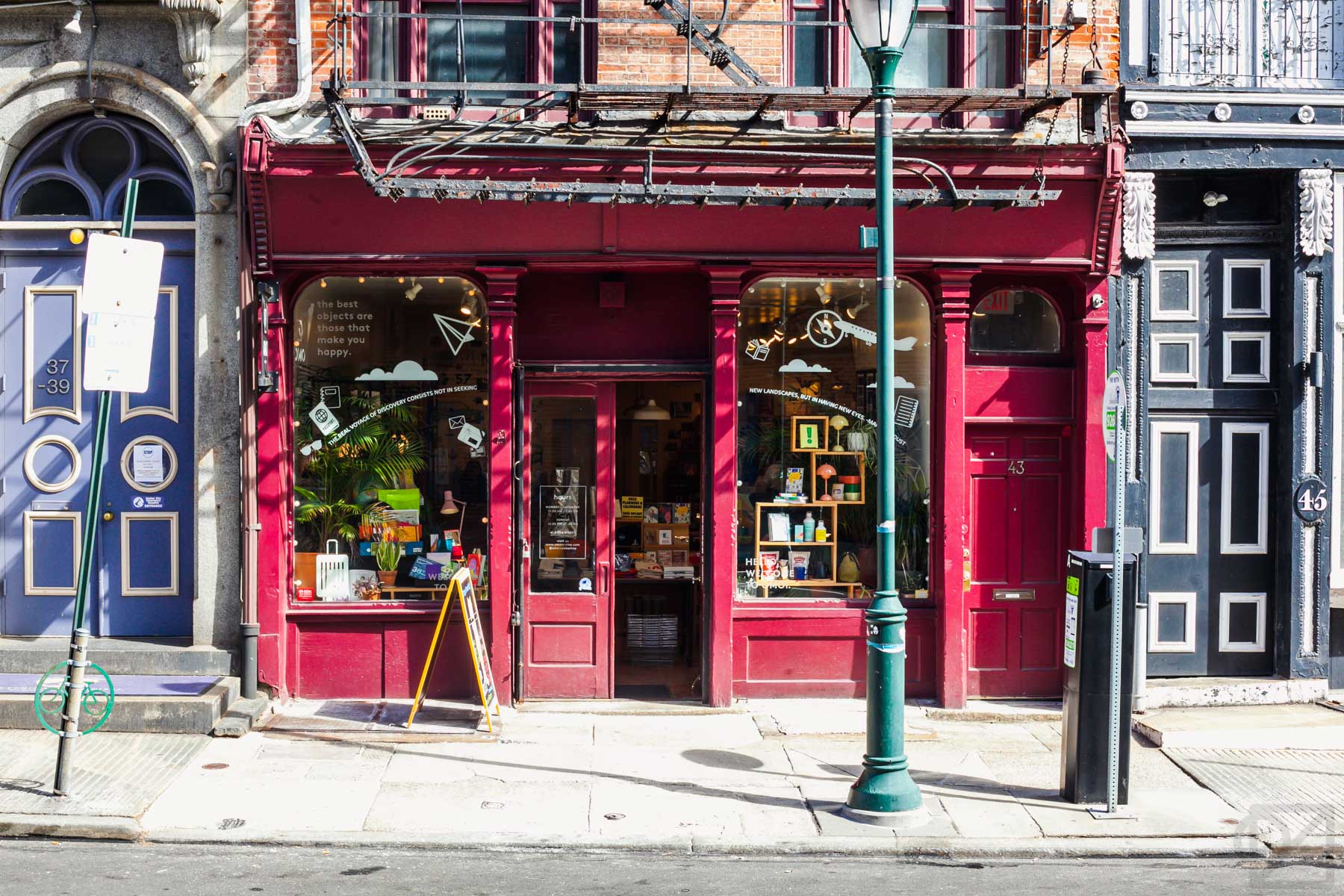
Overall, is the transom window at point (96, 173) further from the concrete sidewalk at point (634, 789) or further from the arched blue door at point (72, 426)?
the concrete sidewalk at point (634, 789)

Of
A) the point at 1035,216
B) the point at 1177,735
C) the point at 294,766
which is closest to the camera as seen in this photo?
the point at 294,766

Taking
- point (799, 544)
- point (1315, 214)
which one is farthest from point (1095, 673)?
point (1315, 214)

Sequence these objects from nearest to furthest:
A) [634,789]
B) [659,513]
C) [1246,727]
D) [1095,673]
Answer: [1095,673] → [634,789] → [1246,727] → [659,513]

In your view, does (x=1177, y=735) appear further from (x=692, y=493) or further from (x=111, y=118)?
(x=111, y=118)

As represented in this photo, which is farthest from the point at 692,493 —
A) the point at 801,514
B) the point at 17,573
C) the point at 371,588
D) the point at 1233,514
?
the point at 17,573

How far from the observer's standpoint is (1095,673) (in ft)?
26.9

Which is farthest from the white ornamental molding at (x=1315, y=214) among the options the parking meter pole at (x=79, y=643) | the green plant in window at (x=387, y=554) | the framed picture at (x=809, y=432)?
the parking meter pole at (x=79, y=643)

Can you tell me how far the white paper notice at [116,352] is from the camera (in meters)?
8.12

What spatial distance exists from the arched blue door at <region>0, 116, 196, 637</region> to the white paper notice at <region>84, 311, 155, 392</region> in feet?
8.47

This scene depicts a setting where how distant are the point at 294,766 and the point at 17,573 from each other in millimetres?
3669

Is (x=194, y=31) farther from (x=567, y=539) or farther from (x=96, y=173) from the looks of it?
(x=567, y=539)

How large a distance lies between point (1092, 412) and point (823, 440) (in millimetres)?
2330

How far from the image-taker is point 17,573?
10820mm

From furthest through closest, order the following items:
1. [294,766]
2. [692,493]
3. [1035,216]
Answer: [692,493], [1035,216], [294,766]
